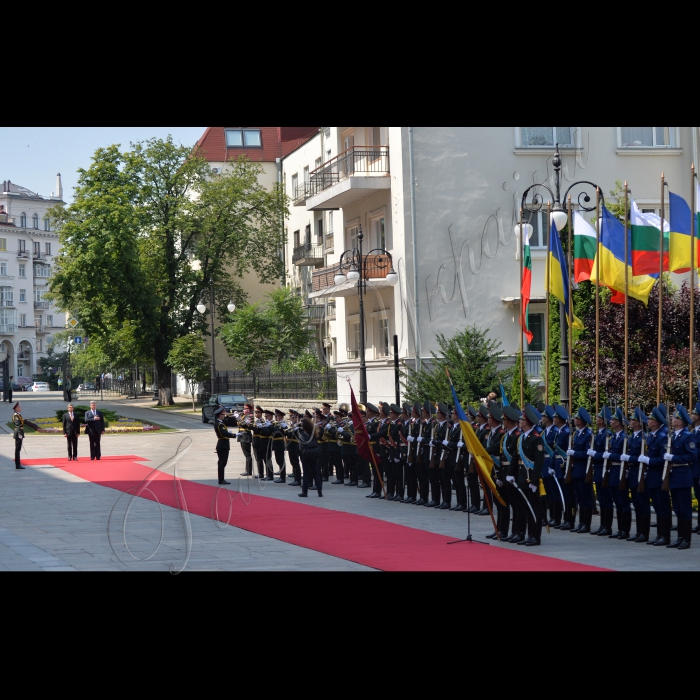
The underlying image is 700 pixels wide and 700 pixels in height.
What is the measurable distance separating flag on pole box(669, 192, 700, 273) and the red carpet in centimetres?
650

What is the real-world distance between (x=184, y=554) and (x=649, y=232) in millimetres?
10629

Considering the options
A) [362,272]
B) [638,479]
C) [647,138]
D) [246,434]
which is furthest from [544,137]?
[638,479]

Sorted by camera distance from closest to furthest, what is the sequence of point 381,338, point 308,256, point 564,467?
point 564,467 < point 381,338 < point 308,256

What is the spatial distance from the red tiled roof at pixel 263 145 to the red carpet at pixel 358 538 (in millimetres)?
37729

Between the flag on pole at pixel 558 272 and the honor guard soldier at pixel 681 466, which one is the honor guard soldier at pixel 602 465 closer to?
the honor guard soldier at pixel 681 466

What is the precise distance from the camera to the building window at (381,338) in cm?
3322

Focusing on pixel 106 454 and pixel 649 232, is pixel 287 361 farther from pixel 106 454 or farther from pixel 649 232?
pixel 649 232

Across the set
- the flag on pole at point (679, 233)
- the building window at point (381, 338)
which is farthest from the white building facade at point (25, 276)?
the flag on pole at point (679, 233)

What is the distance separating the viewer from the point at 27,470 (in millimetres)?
27375

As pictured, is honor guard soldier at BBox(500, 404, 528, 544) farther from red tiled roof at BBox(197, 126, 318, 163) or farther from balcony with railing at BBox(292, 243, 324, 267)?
red tiled roof at BBox(197, 126, 318, 163)

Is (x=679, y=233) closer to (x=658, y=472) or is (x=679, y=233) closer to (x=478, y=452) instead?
(x=658, y=472)

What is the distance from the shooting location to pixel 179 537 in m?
15.0

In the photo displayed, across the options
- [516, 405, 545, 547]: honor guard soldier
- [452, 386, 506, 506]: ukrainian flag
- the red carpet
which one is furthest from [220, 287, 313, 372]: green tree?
[516, 405, 545, 547]: honor guard soldier

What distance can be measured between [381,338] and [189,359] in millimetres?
20992
